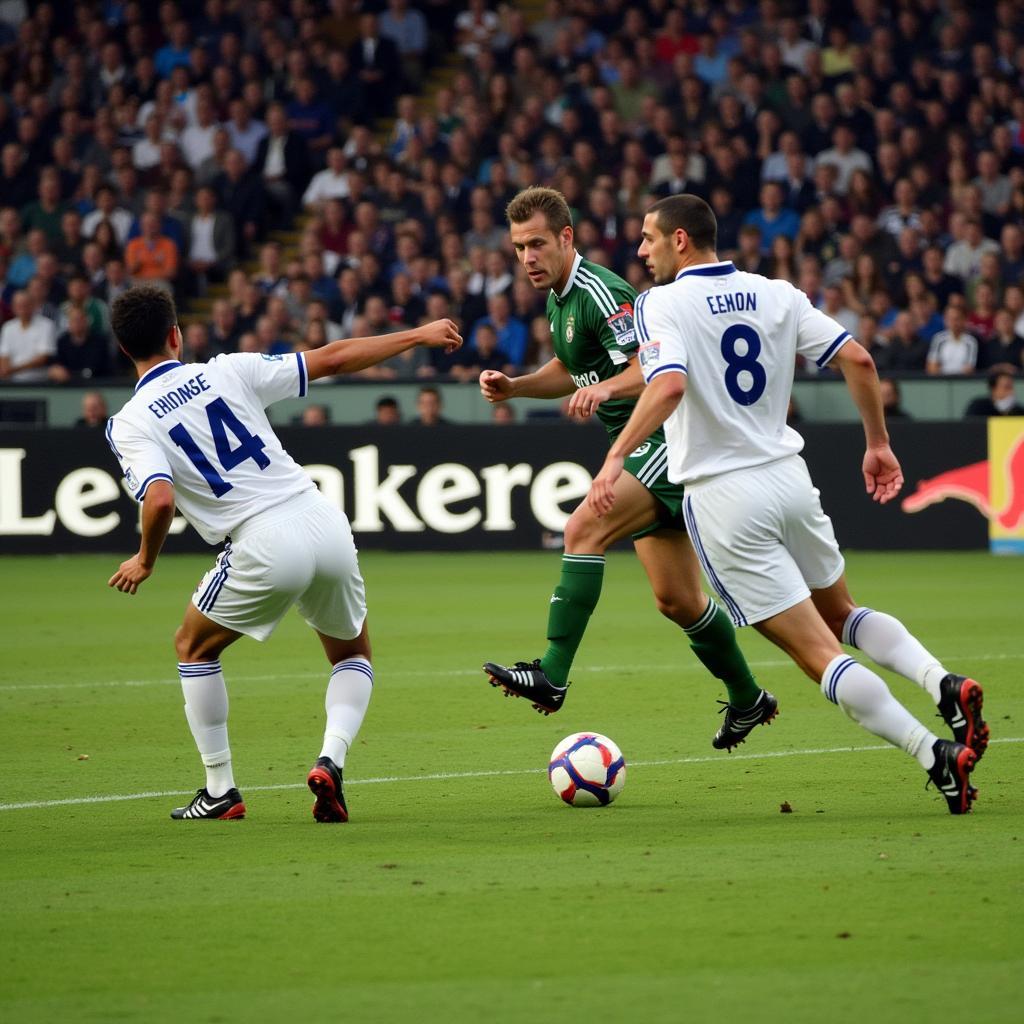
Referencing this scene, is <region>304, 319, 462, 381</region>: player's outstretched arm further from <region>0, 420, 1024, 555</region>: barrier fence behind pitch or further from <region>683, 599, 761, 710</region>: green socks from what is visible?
<region>0, 420, 1024, 555</region>: barrier fence behind pitch

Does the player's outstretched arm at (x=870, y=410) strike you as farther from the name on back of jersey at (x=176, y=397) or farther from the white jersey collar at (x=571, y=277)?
the name on back of jersey at (x=176, y=397)

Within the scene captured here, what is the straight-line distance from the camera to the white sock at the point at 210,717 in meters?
6.39

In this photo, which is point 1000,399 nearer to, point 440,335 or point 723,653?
point 723,653

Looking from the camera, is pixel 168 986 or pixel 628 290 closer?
pixel 168 986

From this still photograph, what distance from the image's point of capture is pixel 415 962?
4.31 meters

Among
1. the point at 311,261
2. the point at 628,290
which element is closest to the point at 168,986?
the point at 628,290

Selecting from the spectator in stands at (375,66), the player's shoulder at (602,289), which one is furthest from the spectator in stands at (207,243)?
the player's shoulder at (602,289)

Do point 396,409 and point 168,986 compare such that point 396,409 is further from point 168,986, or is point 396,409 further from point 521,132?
point 168,986

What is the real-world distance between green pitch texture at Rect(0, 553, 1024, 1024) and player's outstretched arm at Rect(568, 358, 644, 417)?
1455mm

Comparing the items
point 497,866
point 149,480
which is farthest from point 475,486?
point 497,866

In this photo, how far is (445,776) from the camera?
7273 millimetres

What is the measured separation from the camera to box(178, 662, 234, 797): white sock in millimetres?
6391

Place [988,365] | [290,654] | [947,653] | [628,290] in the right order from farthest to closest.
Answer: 1. [988,365]
2. [290,654]
3. [947,653]
4. [628,290]

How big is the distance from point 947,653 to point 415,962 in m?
7.05
